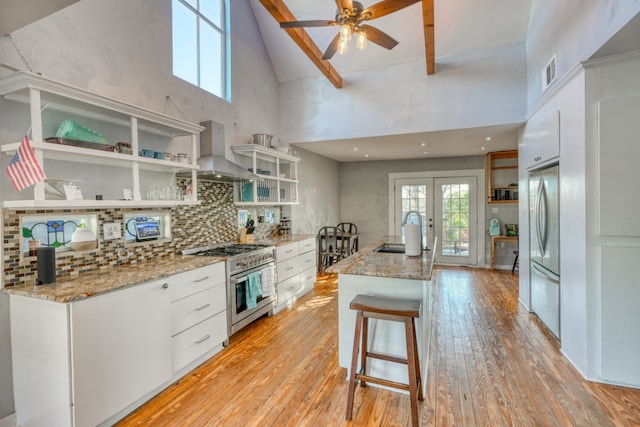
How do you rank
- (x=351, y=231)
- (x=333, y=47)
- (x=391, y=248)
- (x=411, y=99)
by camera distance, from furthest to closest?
1. (x=351, y=231)
2. (x=411, y=99)
3. (x=391, y=248)
4. (x=333, y=47)

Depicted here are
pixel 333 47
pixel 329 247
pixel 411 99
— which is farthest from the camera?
pixel 329 247

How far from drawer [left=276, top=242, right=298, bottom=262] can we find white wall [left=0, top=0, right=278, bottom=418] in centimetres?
137

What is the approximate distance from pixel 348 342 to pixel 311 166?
403 centimetres

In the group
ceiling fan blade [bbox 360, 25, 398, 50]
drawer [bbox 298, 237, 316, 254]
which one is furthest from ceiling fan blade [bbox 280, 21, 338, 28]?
drawer [bbox 298, 237, 316, 254]

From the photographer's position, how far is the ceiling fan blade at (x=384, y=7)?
7.70 ft

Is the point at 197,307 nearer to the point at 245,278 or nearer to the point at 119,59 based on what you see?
the point at 245,278

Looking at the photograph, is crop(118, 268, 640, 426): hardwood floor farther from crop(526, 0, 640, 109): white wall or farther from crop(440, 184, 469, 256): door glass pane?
crop(440, 184, 469, 256): door glass pane

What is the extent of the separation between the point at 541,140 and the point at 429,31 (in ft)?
5.42

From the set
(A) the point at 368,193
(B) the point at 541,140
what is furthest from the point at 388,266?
(A) the point at 368,193

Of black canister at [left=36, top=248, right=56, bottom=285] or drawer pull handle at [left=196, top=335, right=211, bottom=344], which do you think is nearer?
black canister at [left=36, top=248, right=56, bottom=285]

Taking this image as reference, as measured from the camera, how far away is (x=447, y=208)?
21.9 ft

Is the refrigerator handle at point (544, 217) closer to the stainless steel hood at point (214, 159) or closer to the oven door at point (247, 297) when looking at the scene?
the oven door at point (247, 297)

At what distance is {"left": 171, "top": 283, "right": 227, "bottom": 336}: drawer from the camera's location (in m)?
2.37

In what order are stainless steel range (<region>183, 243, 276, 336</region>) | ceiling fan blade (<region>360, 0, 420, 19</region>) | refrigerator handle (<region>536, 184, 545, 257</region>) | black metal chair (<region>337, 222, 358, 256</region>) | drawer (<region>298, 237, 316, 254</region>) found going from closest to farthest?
ceiling fan blade (<region>360, 0, 420, 19</region>) < stainless steel range (<region>183, 243, 276, 336</region>) < refrigerator handle (<region>536, 184, 545, 257</region>) < drawer (<region>298, 237, 316, 254</region>) < black metal chair (<region>337, 222, 358, 256</region>)
